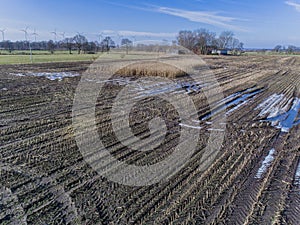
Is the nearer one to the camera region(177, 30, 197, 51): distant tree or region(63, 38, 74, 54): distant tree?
region(63, 38, 74, 54): distant tree

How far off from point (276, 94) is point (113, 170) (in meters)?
12.3

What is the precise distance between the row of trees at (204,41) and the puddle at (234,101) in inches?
2324

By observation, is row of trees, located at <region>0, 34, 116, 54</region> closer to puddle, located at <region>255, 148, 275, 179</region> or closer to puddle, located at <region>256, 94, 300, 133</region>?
puddle, located at <region>256, 94, 300, 133</region>

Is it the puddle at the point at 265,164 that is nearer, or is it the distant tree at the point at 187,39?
the puddle at the point at 265,164

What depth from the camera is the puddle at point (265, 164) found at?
15.7ft

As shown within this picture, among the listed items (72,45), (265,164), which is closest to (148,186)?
(265,164)

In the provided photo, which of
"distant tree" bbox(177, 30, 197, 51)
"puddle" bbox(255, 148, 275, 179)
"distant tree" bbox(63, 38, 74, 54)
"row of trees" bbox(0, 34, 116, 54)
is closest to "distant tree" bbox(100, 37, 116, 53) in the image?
"row of trees" bbox(0, 34, 116, 54)

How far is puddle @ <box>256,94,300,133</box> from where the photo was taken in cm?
822

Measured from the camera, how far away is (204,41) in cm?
7550

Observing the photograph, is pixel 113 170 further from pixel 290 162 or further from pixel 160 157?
pixel 290 162

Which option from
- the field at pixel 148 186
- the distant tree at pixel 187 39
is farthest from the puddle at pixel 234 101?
the distant tree at pixel 187 39

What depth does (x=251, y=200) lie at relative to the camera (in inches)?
155

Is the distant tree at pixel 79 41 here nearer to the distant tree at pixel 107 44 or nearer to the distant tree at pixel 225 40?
the distant tree at pixel 107 44

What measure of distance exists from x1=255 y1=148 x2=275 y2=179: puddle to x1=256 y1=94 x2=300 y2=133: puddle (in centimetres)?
223
